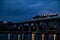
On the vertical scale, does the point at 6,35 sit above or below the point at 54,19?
below

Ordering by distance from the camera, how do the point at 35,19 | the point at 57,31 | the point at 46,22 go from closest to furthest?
1. the point at 57,31
2. the point at 46,22
3. the point at 35,19

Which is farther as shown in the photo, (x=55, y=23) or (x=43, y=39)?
(x=43, y=39)

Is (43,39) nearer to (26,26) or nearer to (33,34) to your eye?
(33,34)

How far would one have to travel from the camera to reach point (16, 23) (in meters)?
13.6

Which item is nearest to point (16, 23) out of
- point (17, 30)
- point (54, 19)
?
point (17, 30)

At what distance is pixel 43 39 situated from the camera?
43.8 ft

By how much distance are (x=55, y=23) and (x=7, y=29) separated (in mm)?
2488

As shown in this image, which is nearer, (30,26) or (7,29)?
(7,29)

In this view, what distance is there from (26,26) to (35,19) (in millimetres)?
842

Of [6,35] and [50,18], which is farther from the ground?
[50,18]

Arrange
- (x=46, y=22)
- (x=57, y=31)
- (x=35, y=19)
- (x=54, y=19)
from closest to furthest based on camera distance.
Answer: (x=57, y=31)
(x=54, y=19)
(x=46, y=22)
(x=35, y=19)

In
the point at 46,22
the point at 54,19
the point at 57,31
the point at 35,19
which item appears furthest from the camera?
the point at 35,19

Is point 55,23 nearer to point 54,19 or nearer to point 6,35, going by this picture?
point 54,19

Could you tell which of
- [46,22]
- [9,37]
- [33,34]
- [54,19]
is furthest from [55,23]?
[9,37]
